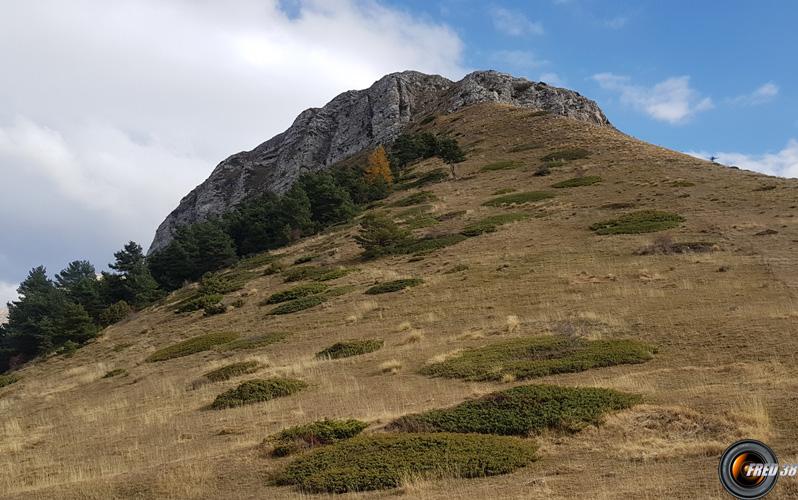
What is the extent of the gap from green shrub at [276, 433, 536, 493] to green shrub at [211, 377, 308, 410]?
5.54 meters

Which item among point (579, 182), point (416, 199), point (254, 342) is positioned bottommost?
point (254, 342)

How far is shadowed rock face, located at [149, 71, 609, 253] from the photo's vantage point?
102m

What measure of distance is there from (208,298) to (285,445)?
25580 millimetres

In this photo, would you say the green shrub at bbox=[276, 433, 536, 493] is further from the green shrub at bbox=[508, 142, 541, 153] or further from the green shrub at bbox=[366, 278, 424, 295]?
the green shrub at bbox=[508, 142, 541, 153]

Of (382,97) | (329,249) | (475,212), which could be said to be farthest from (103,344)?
(382,97)

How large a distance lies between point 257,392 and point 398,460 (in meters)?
7.59

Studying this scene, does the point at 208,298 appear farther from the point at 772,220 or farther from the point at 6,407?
the point at 772,220

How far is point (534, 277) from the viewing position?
2627 cm

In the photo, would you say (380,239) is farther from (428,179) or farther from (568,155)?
(568,155)

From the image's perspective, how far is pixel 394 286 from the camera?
94.2ft

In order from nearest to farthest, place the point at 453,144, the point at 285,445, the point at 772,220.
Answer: the point at 285,445 < the point at 772,220 < the point at 453,144

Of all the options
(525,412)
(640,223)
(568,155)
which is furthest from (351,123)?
(525,412)

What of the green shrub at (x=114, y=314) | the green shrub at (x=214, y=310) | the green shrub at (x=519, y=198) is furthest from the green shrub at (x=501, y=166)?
the green shrub at (x=114, y=314)

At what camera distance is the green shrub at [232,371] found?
19.3 meters
